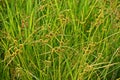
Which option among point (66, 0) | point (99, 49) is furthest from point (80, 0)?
point (99, 49)

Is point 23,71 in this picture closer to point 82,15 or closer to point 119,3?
point 82,15

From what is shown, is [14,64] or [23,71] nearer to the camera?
[23,71]

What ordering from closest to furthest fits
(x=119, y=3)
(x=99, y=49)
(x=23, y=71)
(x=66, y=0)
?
(x=23, y=71) → (x=99, y=49) → (x=66, y=0) → (x=119, y=3)

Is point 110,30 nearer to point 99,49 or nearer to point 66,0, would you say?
point 99,49

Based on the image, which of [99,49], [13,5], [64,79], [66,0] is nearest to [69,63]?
[64,79]

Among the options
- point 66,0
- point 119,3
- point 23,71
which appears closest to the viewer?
point 23,71

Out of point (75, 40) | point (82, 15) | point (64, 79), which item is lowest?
point (64, 79)

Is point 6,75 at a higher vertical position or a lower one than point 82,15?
lower
